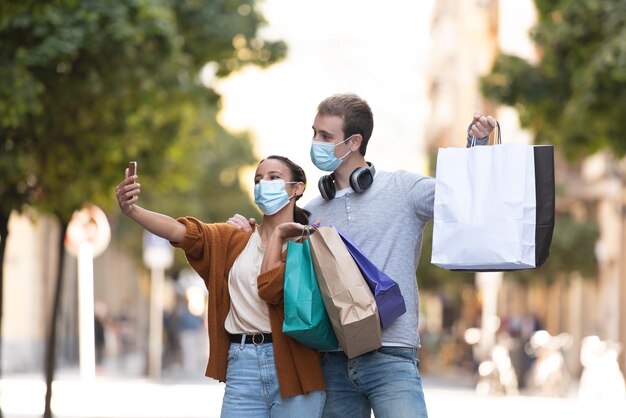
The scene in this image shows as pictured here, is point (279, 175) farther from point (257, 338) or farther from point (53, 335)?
point (53, 335)

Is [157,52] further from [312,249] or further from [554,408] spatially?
[312,249]

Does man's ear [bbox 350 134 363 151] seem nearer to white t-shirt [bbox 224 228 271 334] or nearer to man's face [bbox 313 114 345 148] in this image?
man's face [bbox 313 114 345 148]

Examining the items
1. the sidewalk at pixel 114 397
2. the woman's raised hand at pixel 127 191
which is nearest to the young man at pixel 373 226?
the woman's raised hand at pixel 127 191

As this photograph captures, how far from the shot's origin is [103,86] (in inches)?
899

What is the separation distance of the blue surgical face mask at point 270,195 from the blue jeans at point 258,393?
1.88 feet

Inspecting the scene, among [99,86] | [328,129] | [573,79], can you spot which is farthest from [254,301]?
[573,79]

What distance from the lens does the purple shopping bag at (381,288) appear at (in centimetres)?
689

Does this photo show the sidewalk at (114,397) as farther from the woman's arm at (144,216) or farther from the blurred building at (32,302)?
the woman's arm at (144,216)

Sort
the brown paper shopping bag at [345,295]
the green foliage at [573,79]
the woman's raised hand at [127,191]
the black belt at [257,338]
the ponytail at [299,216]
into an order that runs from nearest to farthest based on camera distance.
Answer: the brown paper shopping bag at [345,295] → the woman's raised hand at [127,191] → the black belt at [257,338] → the ponytail at [299,216] → the green foliage at [573,79]

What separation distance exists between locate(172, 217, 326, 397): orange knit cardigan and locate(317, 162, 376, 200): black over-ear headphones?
14.7 inches

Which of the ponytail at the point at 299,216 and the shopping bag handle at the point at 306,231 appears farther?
the ponytail at the point at 299,216

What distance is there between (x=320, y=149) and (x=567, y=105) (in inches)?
704

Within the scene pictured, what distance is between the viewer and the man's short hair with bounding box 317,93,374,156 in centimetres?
727

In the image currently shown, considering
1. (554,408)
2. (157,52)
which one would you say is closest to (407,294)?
(157,52)
